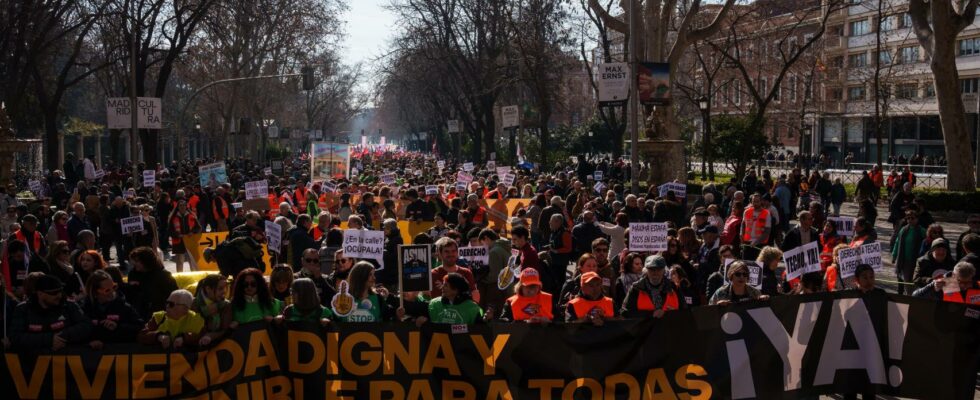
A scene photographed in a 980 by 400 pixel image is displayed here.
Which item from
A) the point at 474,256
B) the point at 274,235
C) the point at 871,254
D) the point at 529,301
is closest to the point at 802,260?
the point at 871,254

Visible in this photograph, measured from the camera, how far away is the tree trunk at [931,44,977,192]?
2889cm

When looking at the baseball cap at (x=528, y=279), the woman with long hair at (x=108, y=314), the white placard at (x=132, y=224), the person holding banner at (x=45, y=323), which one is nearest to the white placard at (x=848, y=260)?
the baseball cap at (x=528, y=279)

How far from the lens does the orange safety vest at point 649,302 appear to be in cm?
861

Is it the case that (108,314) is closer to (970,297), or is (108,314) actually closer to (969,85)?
(970,297)

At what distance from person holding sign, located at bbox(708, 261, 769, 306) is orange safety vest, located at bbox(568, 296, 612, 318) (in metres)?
0.81

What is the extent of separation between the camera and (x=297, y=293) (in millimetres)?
7730

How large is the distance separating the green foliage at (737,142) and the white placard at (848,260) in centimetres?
2787

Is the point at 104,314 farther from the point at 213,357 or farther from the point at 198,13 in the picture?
the point at 198,13

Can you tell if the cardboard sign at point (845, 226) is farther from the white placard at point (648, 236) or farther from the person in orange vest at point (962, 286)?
the person in orange vest at point (962, 286)

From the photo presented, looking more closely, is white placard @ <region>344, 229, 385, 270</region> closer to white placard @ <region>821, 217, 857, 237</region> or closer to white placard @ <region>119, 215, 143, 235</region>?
white placard @ <region>821, 217, 857, 237</region>

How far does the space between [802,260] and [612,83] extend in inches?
577

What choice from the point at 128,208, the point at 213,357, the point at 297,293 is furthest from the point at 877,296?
the point at 128,208

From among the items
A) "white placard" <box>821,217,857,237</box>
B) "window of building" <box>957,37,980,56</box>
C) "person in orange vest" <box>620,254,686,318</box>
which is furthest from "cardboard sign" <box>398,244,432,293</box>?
"window of building" <box>957,37,980,56</box>

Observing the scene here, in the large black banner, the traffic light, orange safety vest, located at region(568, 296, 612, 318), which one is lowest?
the large black banner
